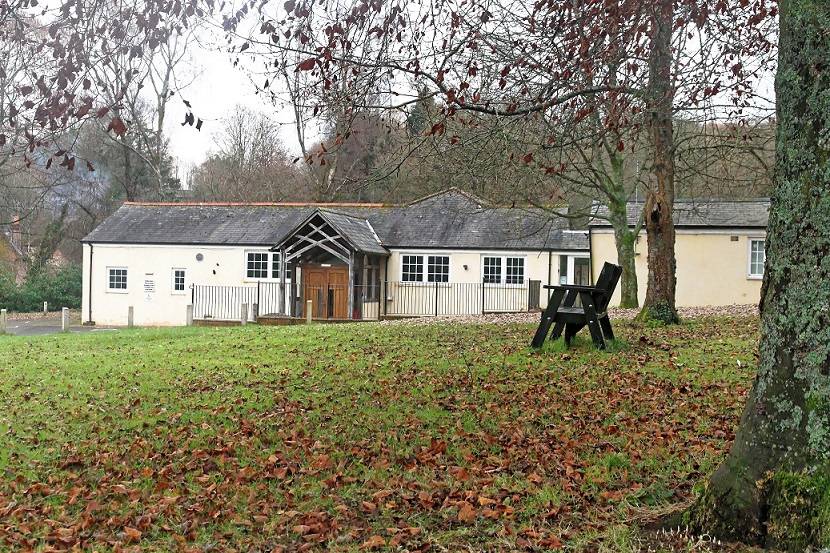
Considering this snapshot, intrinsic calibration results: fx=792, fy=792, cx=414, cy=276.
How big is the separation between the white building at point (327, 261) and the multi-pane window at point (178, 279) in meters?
0.04

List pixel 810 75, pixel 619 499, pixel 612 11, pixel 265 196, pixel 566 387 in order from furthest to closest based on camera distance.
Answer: pixel 265 196 → pixel 566 387 → pixel 612 11 → pixel 619 499 → pixel 810 75

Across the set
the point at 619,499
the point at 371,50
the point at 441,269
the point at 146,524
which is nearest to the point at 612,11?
the point at 371,50

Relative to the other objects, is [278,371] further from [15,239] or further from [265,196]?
[15,239]

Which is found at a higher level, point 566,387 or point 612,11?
point 612,11

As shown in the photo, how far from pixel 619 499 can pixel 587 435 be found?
5.43 feet

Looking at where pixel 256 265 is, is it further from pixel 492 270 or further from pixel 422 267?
pixel 492 270

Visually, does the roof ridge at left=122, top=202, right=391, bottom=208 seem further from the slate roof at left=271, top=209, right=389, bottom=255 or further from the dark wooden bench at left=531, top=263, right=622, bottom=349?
the dark wooden bench at left=531, top=263, right=622, bottom=349

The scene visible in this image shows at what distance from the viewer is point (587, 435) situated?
6.88 m

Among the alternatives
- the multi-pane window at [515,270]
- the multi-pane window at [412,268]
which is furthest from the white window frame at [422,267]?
→ the multi-pane window at [515,270]

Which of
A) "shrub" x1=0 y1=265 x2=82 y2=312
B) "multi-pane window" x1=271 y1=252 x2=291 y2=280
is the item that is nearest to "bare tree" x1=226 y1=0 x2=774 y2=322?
"multi-pane window" x1=271 y1=252 x2=291 y2=280

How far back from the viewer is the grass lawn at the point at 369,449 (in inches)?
199

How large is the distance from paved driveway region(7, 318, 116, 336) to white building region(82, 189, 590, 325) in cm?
187

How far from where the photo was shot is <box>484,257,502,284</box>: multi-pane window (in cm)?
3238

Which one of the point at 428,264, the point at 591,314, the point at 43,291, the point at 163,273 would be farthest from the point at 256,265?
the point at 591,314
